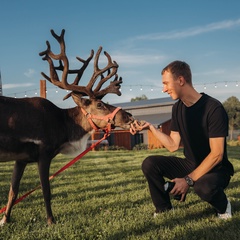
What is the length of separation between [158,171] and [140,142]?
28.3 meters

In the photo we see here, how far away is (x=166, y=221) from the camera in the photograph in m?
4.42

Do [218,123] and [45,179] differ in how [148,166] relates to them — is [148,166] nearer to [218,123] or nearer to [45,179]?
[218,123]

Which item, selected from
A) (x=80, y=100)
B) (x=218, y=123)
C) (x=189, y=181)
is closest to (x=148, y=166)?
(x=189, y=181)

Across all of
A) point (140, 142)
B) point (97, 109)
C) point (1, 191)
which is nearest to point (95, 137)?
point (140, 142)

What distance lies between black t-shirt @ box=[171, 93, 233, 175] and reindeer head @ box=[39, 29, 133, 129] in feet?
3.53

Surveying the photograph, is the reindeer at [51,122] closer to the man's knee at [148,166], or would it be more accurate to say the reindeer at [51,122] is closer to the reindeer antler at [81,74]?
the reindeer antler at [81,74]

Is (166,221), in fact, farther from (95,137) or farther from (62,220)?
(95,137)

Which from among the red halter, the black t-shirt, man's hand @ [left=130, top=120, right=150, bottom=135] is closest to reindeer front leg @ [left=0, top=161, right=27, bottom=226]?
the red halter

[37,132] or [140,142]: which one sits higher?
[37,132]

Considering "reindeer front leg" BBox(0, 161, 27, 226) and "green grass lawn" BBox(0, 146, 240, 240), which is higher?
"reindeer front leg" BBox(0, 161, 27, 226)

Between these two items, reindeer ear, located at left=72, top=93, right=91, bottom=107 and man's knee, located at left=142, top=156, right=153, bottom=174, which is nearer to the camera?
man's knee, located at left=142, top=156, right=153, bottom=174

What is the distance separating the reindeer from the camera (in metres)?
4.68

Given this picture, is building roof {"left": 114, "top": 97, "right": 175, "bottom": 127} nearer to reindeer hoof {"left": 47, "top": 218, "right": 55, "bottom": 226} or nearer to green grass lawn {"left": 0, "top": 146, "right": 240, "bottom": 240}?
green grass lawn {"left": 0, "top": 146, "right": 240, "bottom": 240}

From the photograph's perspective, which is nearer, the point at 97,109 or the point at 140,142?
the point at 97,109
